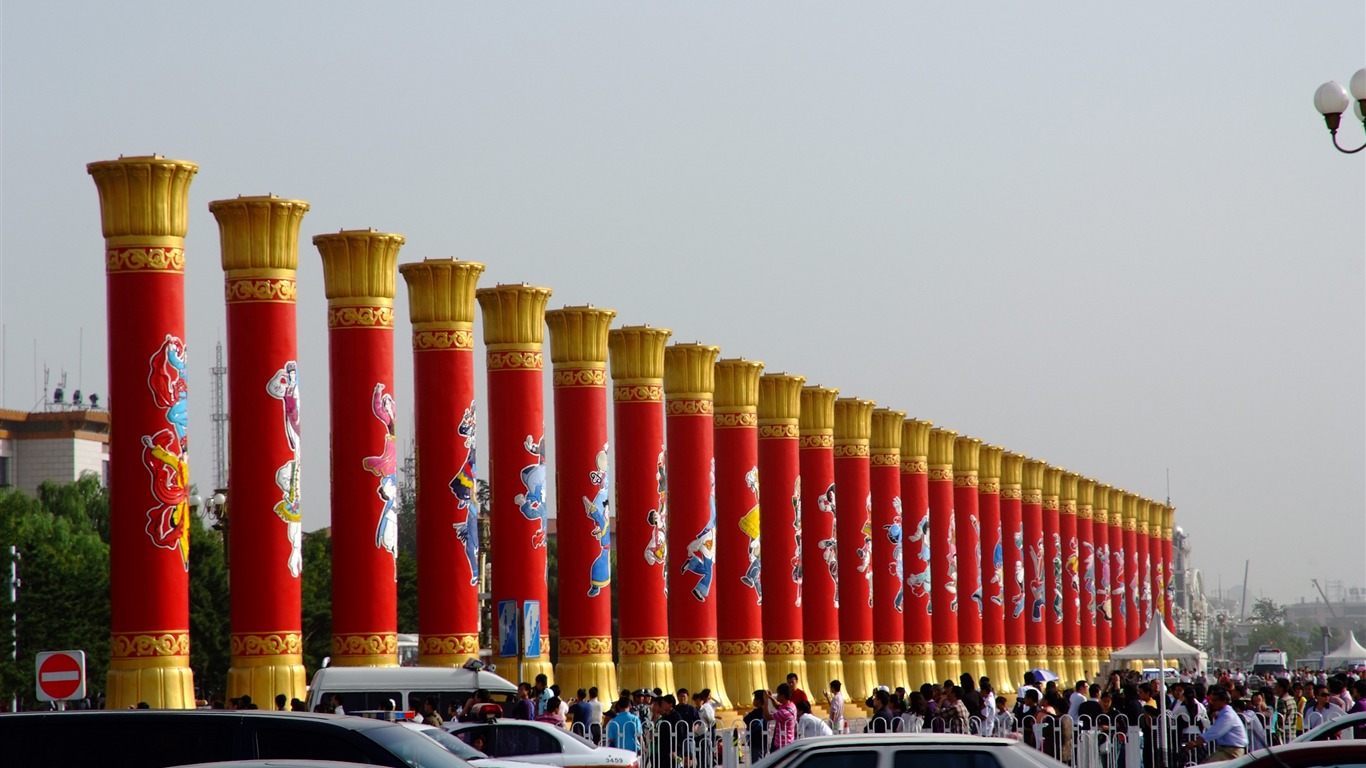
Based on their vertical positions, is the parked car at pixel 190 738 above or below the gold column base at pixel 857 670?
above

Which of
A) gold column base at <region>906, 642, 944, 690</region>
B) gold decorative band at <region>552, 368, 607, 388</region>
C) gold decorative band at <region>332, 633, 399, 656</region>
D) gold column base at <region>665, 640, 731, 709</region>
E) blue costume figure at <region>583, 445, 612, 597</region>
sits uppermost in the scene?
gold decorative band at <region>552, 368, 607, 388</region>

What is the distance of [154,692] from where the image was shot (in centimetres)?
2634

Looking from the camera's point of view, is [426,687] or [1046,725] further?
[426,687]

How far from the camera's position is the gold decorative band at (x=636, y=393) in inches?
1554

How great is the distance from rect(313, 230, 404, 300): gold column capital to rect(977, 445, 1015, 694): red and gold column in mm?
38642

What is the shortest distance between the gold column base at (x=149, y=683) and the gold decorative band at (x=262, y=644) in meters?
1.37

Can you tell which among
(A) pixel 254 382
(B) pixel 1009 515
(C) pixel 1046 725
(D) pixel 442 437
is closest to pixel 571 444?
(D) pixel 442 437

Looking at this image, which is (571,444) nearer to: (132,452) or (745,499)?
(745,499)

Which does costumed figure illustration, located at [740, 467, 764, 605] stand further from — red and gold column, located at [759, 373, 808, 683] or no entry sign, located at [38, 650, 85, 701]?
no entry sign, located at [38, 650, 85, 701]


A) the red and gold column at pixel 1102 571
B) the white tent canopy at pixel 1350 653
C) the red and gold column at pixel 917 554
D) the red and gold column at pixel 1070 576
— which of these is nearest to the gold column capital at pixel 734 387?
the red and gold column at pixel 917 554

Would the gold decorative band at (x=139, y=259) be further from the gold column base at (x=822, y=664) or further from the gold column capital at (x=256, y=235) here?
the gold column base at (x=822, y=664)

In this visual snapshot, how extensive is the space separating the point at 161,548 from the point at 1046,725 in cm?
1149

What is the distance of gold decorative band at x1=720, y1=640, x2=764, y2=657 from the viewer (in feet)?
144

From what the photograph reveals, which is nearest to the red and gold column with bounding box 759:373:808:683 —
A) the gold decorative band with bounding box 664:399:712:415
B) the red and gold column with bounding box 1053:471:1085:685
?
the gold decorative band with bounding box 664:399:712:415
